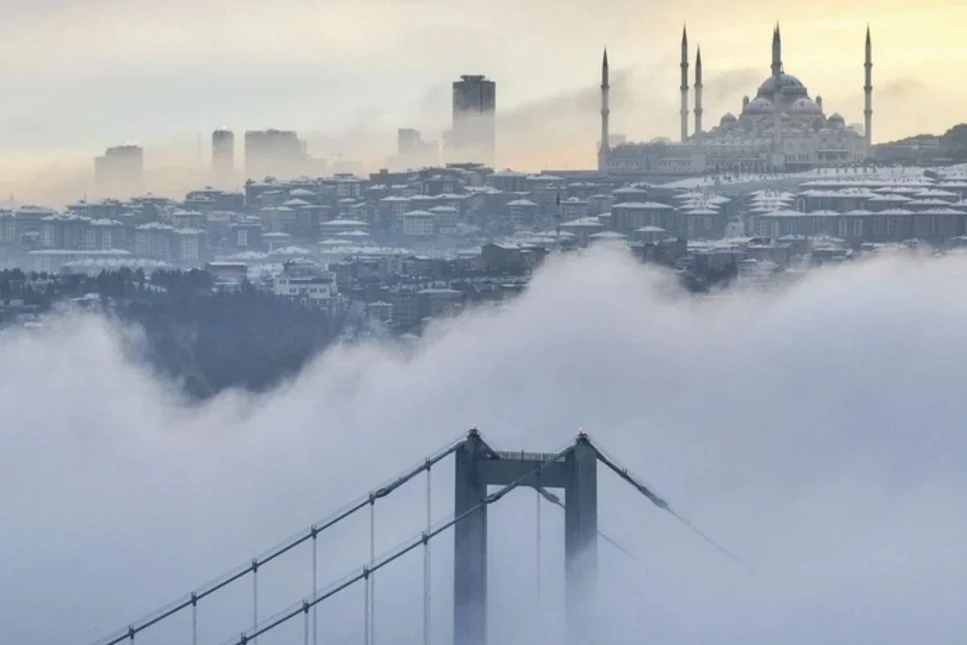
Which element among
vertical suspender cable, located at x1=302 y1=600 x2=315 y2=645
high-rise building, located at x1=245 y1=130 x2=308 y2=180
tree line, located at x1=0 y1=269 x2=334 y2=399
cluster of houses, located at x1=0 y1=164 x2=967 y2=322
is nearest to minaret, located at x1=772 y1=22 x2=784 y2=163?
cluster of houses, located at x1=0 y1=164 x2=967 y2=322

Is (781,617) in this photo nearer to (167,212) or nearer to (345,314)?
(345,314)

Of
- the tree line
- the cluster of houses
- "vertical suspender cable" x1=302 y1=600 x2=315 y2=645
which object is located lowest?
"vertical suspender cable" x1=302 y1=600 x2=315 y2=645

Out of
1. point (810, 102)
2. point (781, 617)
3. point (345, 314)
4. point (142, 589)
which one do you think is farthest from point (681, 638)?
point (810, 102)

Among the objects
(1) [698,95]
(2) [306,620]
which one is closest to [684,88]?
(1) [698,95]

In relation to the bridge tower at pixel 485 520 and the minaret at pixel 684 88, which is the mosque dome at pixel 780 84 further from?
the bridge tower at pixel 485 520

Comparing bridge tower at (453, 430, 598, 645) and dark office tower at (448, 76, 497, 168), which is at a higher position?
dark office tower at (448, 76, 497, 168)

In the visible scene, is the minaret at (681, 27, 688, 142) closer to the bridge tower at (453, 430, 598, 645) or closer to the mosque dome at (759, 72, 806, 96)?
the mosque dome at (759, 72, 806, 96)
